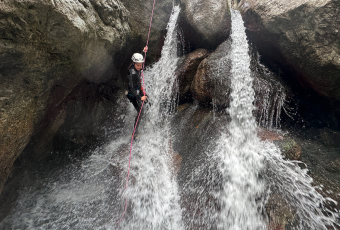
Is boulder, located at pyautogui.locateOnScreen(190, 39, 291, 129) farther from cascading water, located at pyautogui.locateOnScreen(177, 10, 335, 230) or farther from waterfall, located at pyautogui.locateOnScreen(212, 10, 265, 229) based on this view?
cascading water, located at pyautogui.locateOnScreen(177, 10, 335, 230)

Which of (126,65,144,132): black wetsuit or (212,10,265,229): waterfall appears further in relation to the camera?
(126,65,144,132): black wetsuit

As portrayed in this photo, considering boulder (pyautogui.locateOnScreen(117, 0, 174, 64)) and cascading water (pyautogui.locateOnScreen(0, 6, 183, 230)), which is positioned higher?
boulder (pyautogui.locateOnScreen(117, 0, 174, 64))

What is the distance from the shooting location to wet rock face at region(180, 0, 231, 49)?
701 centimetres

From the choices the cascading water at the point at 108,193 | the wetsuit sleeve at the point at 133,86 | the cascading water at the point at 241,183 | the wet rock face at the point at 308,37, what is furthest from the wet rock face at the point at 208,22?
the cascading water at the point at 108,193

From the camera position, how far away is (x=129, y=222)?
3570mm

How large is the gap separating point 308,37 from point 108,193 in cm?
664

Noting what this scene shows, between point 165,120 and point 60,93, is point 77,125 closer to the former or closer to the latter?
point 60,93

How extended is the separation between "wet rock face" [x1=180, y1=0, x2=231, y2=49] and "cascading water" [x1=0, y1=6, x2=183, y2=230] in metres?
4.04

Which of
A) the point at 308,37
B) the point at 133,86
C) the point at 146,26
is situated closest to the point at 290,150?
the point at 308,37

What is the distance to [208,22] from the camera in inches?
276

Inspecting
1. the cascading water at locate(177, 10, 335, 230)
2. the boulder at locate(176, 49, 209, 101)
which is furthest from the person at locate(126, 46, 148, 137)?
the cascading water at locate(177, 10, 335, 230)

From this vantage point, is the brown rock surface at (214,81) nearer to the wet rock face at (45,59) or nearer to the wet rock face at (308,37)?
the wet rock face at (308,37)

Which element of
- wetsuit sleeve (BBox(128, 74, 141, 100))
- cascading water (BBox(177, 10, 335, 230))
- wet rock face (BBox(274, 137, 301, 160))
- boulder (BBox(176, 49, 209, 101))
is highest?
boulder (BBox(176, 49, 209, 101))

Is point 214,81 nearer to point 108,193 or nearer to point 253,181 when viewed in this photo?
point 253,181
